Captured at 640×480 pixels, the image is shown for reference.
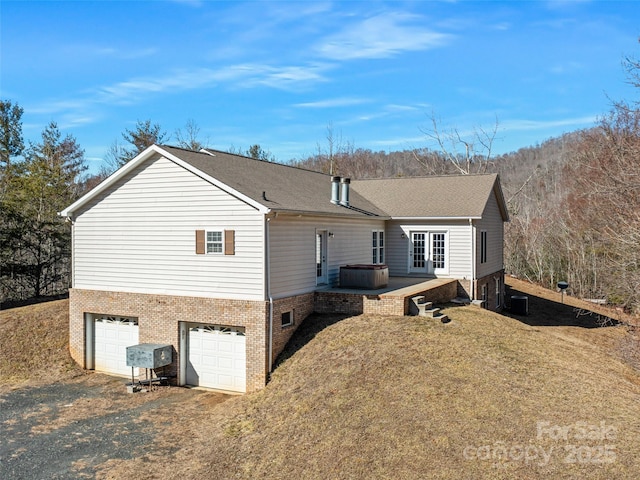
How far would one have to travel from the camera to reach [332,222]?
18.1 meters

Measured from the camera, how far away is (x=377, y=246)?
73.1 ft

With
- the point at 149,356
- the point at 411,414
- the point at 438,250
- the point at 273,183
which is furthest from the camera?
the point at 438,250

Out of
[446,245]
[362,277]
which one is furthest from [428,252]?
[362,277]

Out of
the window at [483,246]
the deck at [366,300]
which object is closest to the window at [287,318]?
the deck at [366,300]

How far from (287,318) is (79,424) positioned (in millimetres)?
6063

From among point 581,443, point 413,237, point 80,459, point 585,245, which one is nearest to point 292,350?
point 80,459

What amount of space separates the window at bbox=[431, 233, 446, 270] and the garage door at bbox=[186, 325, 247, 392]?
405 inches

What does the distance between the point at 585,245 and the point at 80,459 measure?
35412 mm

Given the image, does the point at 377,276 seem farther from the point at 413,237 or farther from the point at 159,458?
the point at 159,458

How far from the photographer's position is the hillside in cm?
920

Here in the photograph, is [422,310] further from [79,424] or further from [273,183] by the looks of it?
[79,424]

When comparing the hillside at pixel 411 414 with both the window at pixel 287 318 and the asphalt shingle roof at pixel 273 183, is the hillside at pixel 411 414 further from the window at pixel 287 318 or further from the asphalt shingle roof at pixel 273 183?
the asphalt shingle roof at pixel 273 183

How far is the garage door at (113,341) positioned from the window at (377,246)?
970 cm

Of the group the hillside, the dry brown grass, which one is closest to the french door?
the hillside
